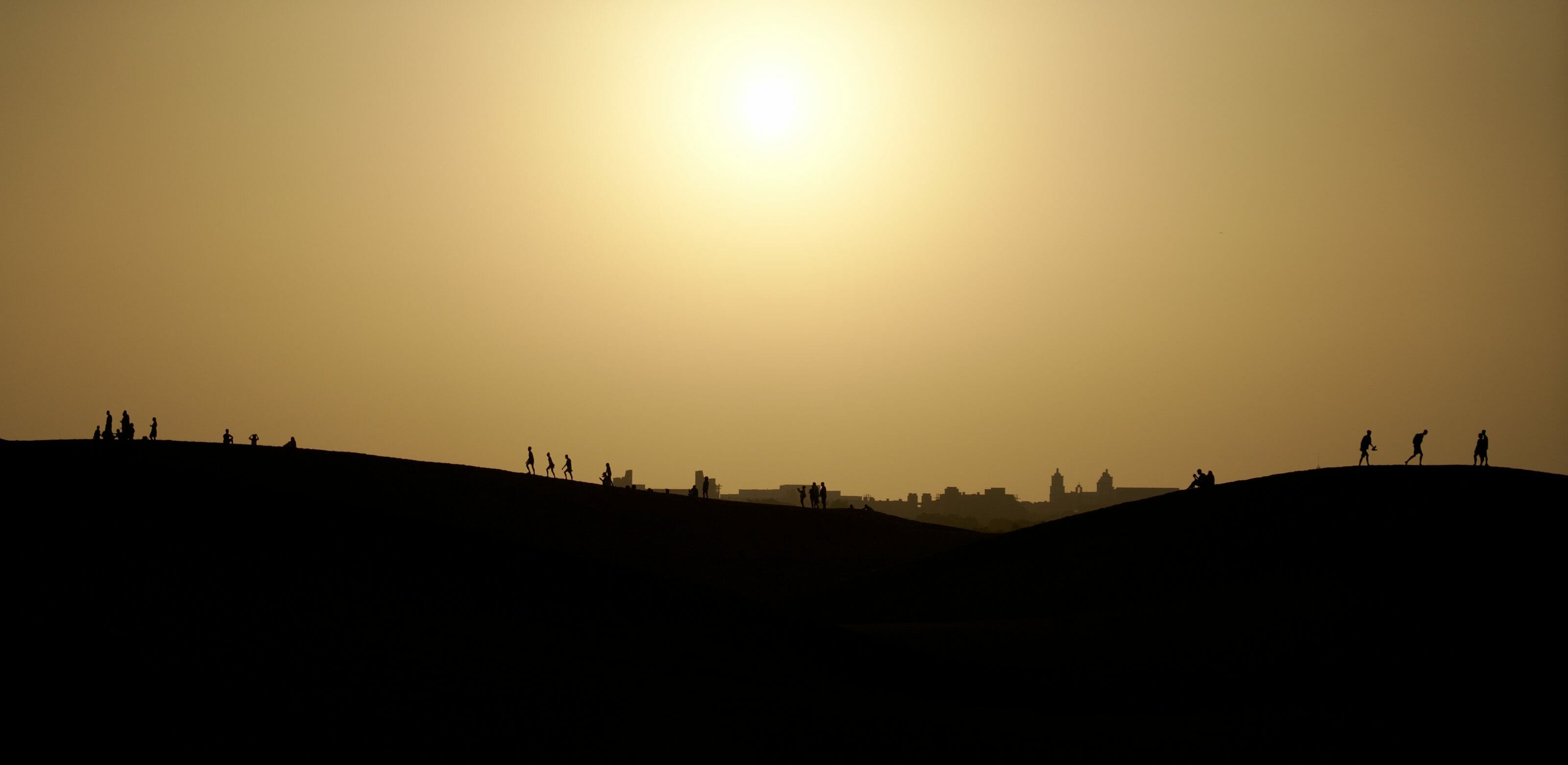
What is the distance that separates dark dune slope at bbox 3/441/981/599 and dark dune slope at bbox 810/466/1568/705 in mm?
7272

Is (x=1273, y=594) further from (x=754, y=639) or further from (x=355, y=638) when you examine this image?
(x=355, y=638)

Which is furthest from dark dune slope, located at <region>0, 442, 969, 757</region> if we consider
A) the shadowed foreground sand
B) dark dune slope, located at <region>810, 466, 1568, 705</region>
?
dark dune slope, located at <region>810, 466, 1568, 705</region>

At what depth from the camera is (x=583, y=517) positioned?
136 ft

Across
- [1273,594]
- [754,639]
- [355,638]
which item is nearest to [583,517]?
[754,639]

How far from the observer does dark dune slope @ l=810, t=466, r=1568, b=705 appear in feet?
57.3

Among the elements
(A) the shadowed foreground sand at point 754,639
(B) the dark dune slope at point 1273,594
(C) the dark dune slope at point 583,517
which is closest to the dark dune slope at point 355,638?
(A) the shadowed foreground sand at point 754,639

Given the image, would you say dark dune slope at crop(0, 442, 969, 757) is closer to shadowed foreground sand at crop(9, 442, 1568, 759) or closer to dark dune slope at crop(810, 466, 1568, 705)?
shadowed foreground sand at crop(9, 442, 1568, 759)

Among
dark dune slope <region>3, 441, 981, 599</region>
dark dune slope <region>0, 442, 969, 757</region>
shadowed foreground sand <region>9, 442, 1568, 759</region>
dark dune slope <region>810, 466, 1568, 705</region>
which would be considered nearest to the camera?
dark dune slope <region>0, 442, 969, 757</region>

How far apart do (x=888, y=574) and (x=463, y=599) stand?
55.8 feet

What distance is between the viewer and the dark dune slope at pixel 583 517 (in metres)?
35.2

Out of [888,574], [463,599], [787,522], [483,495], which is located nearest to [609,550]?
[483,495]

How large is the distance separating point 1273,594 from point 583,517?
25619mm

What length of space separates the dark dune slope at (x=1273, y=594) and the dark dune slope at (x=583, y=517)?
727 cm

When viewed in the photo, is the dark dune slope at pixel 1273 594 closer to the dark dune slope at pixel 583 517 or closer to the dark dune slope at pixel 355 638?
the dark dune slope at pixel 355 638
